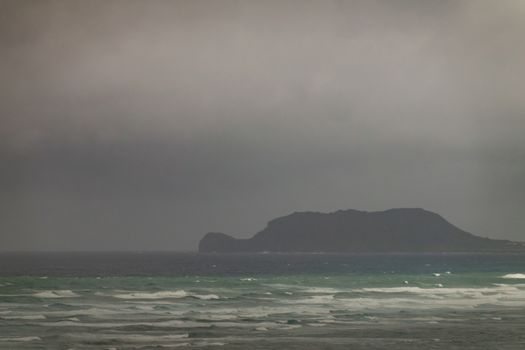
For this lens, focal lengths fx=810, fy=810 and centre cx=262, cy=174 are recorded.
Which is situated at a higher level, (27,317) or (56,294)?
(56,294)

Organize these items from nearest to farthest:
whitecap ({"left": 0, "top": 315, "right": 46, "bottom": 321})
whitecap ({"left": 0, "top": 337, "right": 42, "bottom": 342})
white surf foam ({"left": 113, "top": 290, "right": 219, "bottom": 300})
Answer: whitecap ({"left": 0, "top": 337, "right": 42, "bottom": 342})
whitecap ({"left": 0, "top": 315, "right": 46, "bottom": 321})
white surf foam ({"left": 113, "top": 290, "right": 219, "bottom": 300})

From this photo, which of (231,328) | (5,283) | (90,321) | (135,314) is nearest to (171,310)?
(135,314)

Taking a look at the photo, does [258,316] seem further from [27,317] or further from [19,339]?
[19,339]

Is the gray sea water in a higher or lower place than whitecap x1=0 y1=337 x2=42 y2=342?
higher

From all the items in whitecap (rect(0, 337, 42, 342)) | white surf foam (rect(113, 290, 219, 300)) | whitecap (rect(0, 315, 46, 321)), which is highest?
white surf foam (rect(113, 290, 219, 300))

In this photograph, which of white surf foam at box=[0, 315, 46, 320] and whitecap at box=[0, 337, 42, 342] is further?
white surf foam at box=[0, 315, 46, 320]

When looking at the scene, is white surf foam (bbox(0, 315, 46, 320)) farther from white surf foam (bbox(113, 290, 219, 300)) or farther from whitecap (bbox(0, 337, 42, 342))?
white surf foam (bbox(113, 290, 219, 300))

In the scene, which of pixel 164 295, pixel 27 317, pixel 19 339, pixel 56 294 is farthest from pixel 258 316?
pixel 56 294

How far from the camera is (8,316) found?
2759 centimetres

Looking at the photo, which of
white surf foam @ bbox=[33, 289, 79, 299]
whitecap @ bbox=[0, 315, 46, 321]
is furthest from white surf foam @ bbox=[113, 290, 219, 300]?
whitecap @ bbox=[0, 315, 46, 321]

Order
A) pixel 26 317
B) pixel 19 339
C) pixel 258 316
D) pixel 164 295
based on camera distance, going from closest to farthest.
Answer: pixel 19 339, pixel 26 317, pixel 258 316, pixel 164 295

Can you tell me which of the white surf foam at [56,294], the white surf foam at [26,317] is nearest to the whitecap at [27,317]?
the white surf foam at [26,317]

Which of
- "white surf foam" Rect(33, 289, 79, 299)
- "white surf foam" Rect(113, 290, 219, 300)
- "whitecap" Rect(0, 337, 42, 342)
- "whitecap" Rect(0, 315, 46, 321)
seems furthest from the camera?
"white surf foam" Rect(33, 289, 79, 299)

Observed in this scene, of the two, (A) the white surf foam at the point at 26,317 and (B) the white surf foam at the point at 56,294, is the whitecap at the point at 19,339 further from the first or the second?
(B) the white surf foam at the point at 56,294
